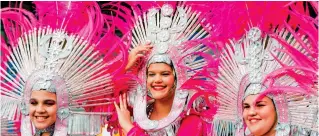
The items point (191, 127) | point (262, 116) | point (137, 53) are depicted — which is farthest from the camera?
point (137, 53)

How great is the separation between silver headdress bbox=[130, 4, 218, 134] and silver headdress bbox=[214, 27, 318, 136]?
182 mm

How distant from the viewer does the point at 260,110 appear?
11.6 feet

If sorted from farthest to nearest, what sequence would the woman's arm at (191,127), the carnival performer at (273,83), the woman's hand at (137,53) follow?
the woman's hand at (137,53), the woman's arm at (191,127), the carnival performer at (273,83)

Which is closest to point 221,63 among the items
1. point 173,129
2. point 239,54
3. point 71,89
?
point 239,54

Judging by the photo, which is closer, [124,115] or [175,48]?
[175,48]

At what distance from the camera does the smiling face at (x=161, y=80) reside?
3820 mm

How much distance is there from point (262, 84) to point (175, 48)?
1.69 ft

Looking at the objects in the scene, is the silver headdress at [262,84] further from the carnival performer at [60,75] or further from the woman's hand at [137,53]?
the carnival performer at [60,75]

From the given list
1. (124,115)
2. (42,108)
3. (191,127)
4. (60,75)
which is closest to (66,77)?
(60,75)

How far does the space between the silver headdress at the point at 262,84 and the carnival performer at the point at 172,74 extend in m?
0.10

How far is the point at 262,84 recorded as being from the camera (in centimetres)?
355

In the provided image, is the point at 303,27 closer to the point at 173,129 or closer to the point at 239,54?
Result: the point at 239,54

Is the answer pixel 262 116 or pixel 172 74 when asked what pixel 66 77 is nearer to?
pixel 172 74

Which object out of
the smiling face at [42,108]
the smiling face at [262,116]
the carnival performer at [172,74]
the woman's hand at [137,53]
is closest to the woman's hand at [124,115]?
the carnival performer at [172,74]
